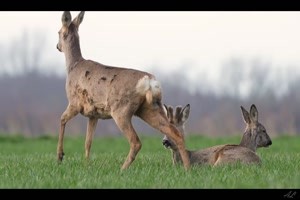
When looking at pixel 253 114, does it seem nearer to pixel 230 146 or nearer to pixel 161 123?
pixel 230 146

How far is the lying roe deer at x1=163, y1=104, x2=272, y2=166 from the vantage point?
1073cm

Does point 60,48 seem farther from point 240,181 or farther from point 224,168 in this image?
point 240,181

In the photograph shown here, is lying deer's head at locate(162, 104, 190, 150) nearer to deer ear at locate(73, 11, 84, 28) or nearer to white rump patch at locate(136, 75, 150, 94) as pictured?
white rump patch at locate(136, 75, 150, 94)

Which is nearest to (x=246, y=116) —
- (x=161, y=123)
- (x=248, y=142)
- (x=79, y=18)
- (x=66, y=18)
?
(x=248, y=142)

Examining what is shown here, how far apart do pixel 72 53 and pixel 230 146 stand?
3129 mm

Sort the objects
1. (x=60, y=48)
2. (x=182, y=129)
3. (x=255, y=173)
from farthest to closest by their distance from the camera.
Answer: (x=60, y=48)
(x=182, y=129)
(x=255, y=173)

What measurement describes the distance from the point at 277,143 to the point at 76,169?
1189cm

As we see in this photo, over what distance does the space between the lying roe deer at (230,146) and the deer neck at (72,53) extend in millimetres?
1810

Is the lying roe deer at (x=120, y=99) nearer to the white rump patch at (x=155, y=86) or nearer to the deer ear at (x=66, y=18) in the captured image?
the white rump patch at (x=155, y=86)

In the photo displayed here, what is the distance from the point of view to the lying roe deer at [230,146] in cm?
1073

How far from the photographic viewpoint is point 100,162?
11.9 m

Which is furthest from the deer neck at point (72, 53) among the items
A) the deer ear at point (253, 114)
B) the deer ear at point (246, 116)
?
the deer ear at point (253, 114)

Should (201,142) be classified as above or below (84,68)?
below
